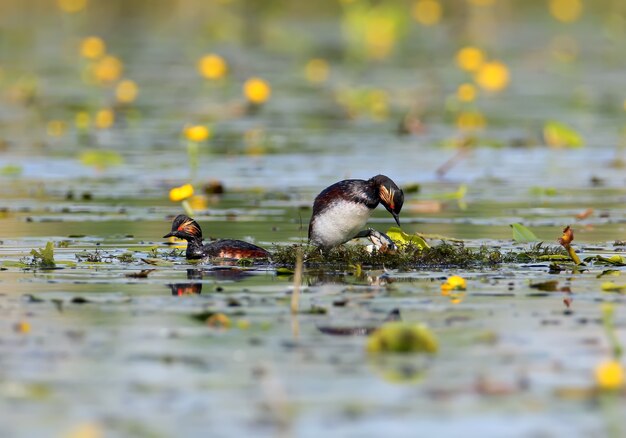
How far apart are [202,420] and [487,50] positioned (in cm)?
2854

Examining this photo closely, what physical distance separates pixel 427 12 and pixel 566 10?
417 cm

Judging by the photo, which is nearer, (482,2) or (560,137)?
(560,137)

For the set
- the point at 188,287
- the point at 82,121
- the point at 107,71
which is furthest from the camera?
the point at 107,71

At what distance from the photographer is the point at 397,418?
684cm

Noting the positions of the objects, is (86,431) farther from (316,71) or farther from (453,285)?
(316,71)

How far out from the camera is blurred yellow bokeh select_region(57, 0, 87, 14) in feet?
142

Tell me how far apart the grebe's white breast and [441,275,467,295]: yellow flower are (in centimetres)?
159

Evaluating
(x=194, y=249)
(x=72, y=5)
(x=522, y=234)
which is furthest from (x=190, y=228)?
(x=72, y=5)

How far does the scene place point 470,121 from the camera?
24.5 meters

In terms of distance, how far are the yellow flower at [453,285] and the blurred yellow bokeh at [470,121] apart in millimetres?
13539

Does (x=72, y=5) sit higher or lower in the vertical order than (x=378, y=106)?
higher

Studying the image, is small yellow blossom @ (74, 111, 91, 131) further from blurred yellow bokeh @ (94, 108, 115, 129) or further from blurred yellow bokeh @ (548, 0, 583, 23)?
blurred yellow bokeh @ (548, 0, 583, 23)

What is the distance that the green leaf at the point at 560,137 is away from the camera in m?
19.4

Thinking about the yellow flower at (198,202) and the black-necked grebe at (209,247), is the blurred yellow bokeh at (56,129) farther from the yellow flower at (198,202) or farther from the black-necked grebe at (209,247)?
the black-necked grebe at (209,247)
